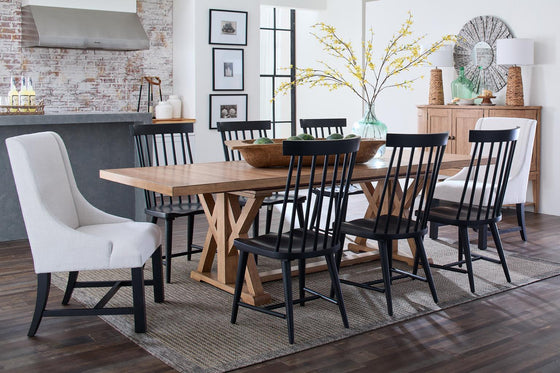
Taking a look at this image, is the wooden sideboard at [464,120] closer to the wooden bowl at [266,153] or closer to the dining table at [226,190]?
the dining table at [226,190]

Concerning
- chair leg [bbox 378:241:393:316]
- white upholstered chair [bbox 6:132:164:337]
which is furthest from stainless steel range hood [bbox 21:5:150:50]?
chair leg [bbox 378:241:393:316]

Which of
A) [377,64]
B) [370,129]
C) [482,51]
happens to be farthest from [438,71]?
[370,129]

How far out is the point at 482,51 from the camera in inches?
276

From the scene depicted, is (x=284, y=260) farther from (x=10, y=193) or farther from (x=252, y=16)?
(x=252, y=16)

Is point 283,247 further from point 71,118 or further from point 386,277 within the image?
point 71,118

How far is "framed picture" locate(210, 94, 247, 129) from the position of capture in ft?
27.3

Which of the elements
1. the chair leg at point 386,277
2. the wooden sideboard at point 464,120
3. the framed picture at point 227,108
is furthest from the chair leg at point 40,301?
the framed picture at point 227,108

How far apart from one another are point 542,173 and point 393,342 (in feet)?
13.0

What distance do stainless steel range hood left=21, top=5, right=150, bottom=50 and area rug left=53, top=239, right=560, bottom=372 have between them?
3.51 m

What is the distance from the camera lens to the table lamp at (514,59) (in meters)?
6.33

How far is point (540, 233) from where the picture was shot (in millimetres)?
5688

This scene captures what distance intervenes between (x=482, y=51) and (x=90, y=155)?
12.9 feet

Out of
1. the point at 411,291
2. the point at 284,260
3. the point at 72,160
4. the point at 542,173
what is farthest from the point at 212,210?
the point at 542,173

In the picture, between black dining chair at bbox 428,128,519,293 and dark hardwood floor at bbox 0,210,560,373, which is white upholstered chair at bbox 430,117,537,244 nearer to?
black dining chair at bbox 428,128,519,293
